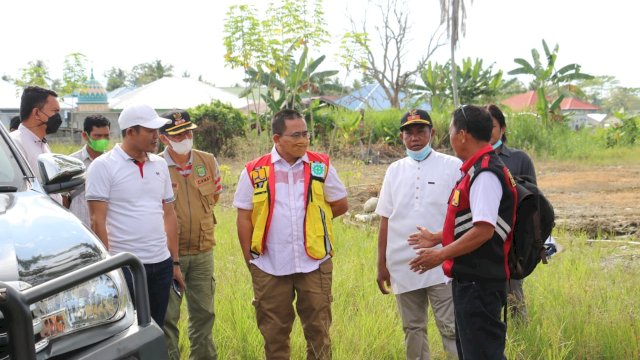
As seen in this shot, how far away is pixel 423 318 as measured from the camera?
4.55 meters

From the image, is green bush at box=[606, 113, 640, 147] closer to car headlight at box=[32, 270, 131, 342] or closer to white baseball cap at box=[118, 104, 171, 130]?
white baseball cap at box=[118, 104, 171, 130]

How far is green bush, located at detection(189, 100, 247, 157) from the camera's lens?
2383 centimetres

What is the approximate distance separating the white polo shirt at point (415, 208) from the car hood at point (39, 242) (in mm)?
2236

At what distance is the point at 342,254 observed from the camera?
753 cm

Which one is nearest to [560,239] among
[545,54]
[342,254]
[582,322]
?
[342,254]

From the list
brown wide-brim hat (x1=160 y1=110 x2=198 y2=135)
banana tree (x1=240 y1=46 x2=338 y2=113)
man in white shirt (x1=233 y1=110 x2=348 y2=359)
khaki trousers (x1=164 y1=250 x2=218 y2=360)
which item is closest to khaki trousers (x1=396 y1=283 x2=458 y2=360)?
man in white shirt (x1=233 y1=110 x2=348 y2=359)

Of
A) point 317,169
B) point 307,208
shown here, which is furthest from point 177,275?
point 317,169

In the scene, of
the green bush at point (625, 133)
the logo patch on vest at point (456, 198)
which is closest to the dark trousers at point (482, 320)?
the logo patch on vest at point (456, 198)

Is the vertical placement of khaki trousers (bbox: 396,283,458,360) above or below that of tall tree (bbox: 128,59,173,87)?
below

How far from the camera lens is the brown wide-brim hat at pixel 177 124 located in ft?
16.0

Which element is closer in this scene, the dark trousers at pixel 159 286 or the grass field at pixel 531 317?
the dark trousers at pixel 159 286

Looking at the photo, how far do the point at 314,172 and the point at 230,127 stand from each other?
19.8 metres

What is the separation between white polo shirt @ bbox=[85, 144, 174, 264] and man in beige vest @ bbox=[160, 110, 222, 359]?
0.60 meters

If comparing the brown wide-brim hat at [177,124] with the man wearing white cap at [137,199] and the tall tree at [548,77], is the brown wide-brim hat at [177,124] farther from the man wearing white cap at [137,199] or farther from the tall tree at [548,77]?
the tall tree at [548,77]
